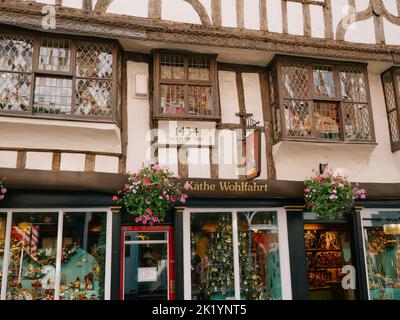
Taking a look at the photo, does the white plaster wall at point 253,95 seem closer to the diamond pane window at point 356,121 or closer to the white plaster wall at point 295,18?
the white plaster wall at point 295,18

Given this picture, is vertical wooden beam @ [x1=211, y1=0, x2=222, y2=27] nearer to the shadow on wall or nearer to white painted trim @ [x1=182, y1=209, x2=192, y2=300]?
the shadow on wall

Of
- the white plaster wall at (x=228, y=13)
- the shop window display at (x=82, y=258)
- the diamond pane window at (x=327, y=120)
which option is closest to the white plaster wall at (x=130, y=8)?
the white plaster wall at (x=228, y=13)

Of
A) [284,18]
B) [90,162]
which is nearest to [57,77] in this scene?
[90,162]

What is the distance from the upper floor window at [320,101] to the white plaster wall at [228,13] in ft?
4.15

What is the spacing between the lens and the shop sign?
7.36 meters

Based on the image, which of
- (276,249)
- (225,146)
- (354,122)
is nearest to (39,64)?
(225,146)

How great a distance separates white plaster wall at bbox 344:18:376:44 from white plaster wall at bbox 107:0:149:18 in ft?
14.7

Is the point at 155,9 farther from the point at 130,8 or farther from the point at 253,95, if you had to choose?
the point at 253,95

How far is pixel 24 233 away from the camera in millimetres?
7488

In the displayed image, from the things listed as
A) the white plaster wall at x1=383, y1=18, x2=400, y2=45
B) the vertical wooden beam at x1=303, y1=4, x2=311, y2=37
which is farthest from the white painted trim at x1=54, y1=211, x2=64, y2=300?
the white plaster wall at x1=383, y1=18, x2=400, y2=45

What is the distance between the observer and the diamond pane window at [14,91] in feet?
24.2

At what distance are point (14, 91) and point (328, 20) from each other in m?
6.75

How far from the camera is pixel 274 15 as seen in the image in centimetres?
882
